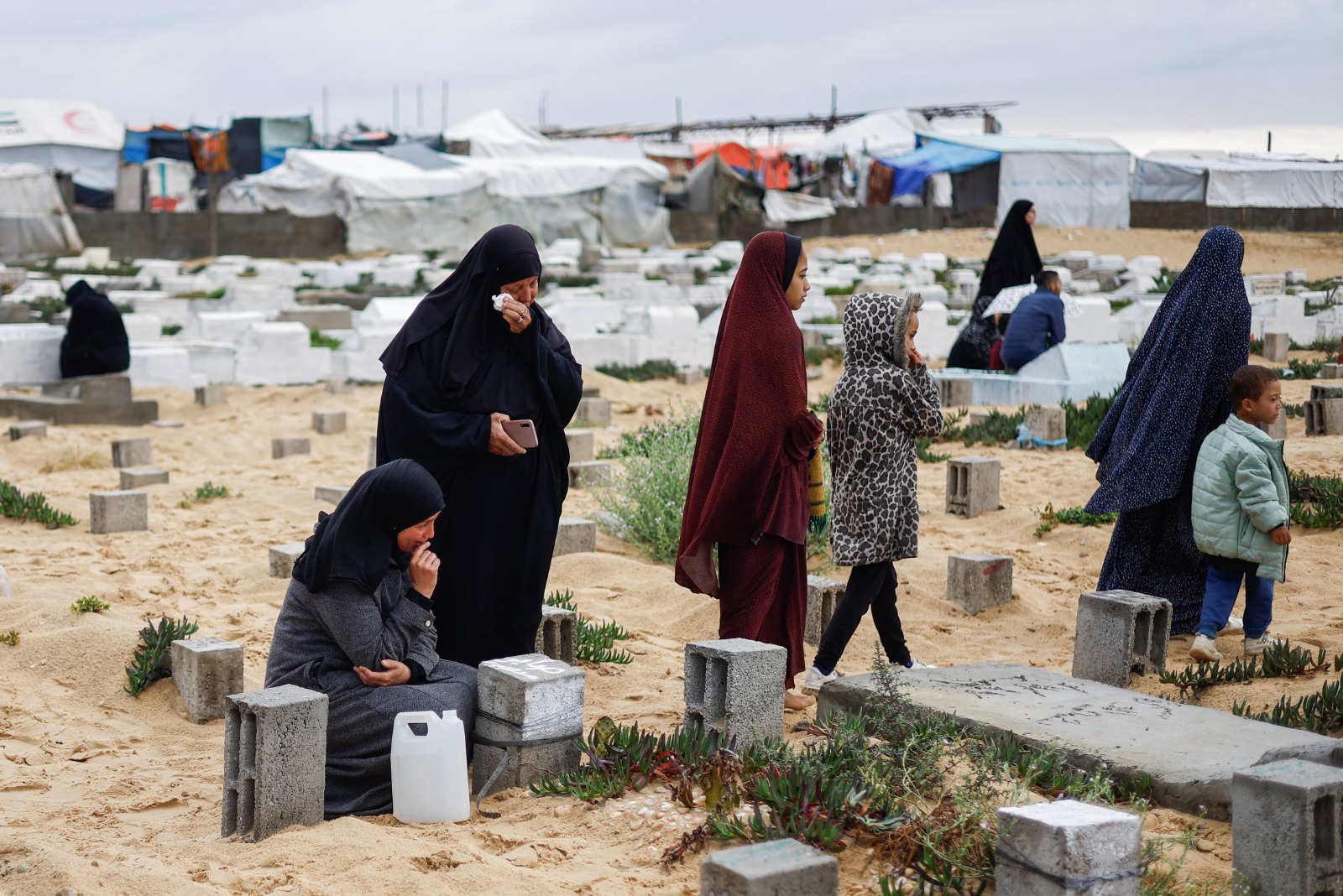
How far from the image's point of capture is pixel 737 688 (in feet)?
12.4

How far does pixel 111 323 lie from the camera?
11.5 metres

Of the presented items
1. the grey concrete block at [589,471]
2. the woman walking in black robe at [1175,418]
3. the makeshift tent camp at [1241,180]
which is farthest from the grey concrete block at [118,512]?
the makeshift tent camp at [1241,180]

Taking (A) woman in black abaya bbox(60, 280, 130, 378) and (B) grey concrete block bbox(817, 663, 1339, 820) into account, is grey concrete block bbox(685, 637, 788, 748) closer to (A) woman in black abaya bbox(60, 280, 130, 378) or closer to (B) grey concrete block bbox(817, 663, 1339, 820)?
(B) grey concrete block bbox(817, 663, 1339, 820)

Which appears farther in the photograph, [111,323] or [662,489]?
[111,323]

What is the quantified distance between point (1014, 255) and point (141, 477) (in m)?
6.43

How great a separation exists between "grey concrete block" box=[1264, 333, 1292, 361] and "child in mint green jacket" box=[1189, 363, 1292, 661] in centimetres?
870

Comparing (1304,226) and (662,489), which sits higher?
(1304,226)

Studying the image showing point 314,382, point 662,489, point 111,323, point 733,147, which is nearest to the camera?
point 662,489

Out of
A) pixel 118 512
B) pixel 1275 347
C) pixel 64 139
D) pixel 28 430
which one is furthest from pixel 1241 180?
pixel 64 139

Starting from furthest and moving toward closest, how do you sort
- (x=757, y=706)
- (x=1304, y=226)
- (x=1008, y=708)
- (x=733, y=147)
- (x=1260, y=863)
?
(x=733, y=147)
(x=1304, y=226)
(x=1008, y=708)
(x=757, y=706)
(x=1260, y=863)

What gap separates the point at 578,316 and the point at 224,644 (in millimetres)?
11414

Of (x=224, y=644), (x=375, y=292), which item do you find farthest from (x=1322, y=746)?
(x=375, y=292)

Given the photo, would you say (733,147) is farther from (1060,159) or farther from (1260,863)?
(1260,863)

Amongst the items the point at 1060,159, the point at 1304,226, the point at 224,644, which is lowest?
the point at 224,644
